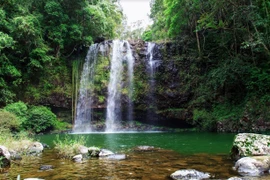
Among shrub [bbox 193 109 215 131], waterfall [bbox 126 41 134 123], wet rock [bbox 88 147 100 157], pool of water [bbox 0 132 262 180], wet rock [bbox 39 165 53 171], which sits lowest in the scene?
pool of water [bbox 0 132 262 180]

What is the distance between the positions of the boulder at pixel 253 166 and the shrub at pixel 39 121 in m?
14.7

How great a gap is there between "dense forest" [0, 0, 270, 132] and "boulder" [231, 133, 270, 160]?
29.4 ft

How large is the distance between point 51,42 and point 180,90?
11191 mm

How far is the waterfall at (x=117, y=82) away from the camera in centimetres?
2131

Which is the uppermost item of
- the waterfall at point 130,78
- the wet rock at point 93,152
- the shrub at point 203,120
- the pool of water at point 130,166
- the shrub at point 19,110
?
the waterfall at point 130,78

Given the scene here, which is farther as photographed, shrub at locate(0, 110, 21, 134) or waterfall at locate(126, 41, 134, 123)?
waterfall at locate(126, 41, 134, 123)

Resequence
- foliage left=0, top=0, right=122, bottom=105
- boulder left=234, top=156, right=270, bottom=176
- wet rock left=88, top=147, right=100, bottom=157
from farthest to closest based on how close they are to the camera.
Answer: foliage left=0, top=0, right=122, bottom=105 → wet rock left=88, top=147, right=100, bottom=157 → boulder left=234, top=156, right=270, bottom=176

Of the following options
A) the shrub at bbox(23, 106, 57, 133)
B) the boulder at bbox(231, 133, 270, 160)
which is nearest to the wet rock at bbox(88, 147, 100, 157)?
the boulder at bbox(231, 133, 270, 160)

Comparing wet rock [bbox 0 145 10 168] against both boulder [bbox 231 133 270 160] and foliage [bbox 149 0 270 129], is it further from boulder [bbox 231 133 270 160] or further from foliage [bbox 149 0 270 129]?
foliage [bbox 149 0 270 129]

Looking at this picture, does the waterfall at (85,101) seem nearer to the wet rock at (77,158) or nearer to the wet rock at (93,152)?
the wet rock at (93,152)

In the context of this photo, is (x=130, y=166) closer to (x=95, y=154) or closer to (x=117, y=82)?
(x=95, y=154)

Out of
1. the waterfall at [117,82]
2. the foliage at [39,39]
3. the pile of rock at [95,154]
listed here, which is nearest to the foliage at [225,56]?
the waterfall at [117,82]

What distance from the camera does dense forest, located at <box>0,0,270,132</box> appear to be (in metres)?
17.4

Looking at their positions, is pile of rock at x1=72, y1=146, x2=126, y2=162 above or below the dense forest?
below
